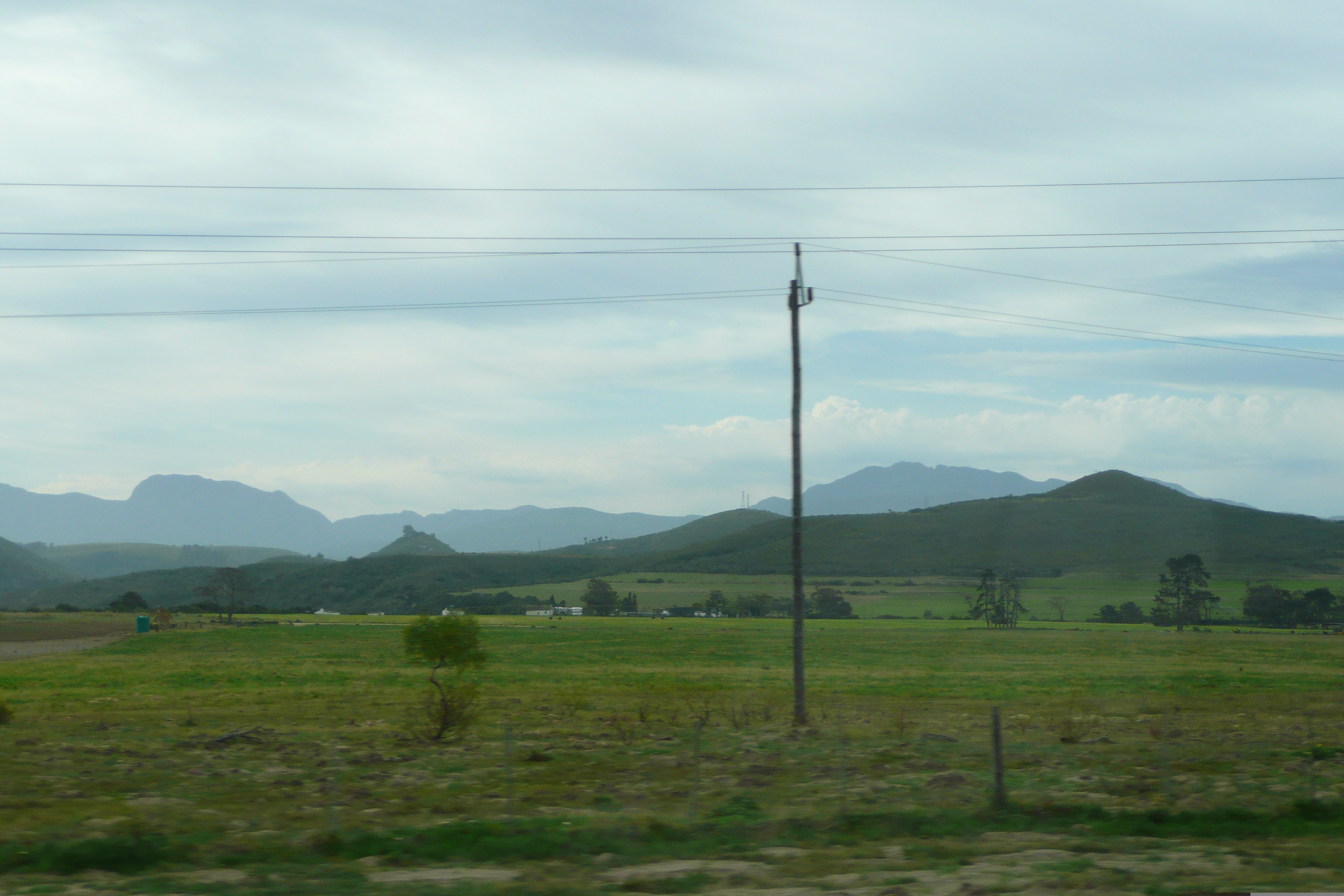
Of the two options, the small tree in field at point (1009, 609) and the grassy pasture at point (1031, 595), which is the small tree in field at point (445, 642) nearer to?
the small tree in field at point (1009, 609)

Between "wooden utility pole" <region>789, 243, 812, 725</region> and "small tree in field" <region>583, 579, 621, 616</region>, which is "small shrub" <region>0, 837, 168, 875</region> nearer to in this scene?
"wooden utility pole" <region>789, 243, 812, 725</region>

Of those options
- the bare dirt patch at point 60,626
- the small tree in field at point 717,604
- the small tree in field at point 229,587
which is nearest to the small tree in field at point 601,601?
the small tree in field at point 717,604

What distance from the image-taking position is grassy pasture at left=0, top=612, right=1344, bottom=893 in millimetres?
12727

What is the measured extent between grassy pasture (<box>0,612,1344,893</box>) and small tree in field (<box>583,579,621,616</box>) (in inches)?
4663

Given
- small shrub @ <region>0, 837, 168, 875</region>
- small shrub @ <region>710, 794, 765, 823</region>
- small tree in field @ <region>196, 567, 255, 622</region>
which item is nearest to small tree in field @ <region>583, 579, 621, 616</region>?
small tree in field @ <region>196, 567, 255, 622</region>

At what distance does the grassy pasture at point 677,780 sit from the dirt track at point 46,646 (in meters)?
31.9

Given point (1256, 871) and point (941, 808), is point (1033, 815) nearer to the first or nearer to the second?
point (941, 808)

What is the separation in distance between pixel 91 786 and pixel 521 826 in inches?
405

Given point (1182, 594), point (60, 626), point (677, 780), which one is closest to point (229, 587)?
point (60, 626)

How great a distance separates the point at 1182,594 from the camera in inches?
5743

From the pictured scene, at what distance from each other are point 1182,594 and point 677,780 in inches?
5783

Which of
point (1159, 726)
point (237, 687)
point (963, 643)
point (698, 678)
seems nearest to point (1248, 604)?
point (963, 643)

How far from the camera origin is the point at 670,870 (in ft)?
41.4

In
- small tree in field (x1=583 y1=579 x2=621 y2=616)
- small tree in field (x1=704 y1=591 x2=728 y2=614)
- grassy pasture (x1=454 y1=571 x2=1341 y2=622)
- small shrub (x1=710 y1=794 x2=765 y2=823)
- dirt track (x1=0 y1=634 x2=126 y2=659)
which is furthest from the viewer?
small tree in field (x1=583 y1=579 x2=621 y2=616)
